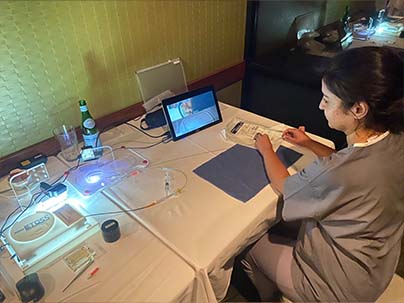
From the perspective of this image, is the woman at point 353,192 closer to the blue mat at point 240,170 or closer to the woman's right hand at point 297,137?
the blue mat at point 240,170

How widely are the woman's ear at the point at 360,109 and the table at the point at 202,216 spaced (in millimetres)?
321

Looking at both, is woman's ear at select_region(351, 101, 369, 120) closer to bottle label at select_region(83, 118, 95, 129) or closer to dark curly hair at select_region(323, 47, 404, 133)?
dark curly hair at select_region(323, 47, 404, 133)

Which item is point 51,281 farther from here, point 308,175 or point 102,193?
point 308,175

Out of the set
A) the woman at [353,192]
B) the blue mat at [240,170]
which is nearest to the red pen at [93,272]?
the blue mat at [240,170]

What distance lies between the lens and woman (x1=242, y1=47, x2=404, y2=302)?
83cm

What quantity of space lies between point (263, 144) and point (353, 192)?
43 cm

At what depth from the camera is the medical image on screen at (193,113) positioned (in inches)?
52.1

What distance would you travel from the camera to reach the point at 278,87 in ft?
7.13

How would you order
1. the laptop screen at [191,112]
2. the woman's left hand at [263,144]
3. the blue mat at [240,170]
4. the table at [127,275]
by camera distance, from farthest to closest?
the laptop screen at [191,112] → the woman's left hand at [263,144] → the blue mat at [240,170] → the table at [127,275]

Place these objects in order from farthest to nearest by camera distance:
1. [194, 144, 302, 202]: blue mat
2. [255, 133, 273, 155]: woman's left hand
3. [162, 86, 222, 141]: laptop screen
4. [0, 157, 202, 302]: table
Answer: [162, 86, 222, 141]: laptop screen, [255, 133, 273, 155]: woman's left hand, [194, 144, 302, 202]: blue mat, [0, 157, 202, 302]: table

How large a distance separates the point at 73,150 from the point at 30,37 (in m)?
0.46

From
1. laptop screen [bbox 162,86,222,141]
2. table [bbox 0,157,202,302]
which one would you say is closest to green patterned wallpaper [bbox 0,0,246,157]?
laptop screen [bbox 162,86,222,141]

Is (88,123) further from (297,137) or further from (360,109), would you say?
(360,109)

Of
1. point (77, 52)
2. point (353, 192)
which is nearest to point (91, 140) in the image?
point (77, 52)
